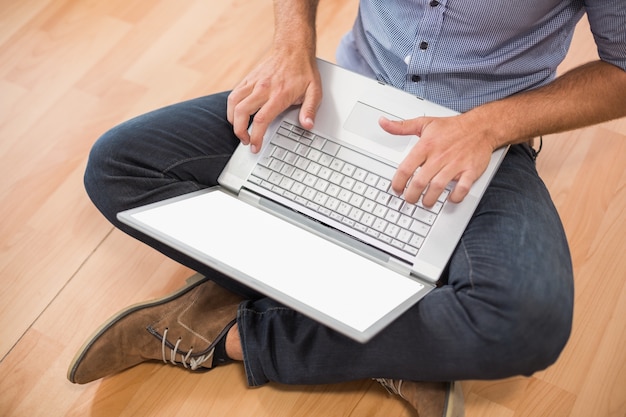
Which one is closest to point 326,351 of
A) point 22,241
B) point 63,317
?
point 63,317

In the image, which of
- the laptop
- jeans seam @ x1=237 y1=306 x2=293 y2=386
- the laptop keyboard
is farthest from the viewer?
jeans seam @ x1=237 y1=306 x2=293 y2=386

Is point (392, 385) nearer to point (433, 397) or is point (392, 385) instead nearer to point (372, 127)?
point (433, 397)

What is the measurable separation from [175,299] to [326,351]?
32 centimetres

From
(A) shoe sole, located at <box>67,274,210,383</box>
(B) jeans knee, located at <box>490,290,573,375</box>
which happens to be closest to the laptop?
(B) jeans knee, located at <box>490,290,573,375</box>

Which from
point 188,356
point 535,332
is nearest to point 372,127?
point 535,332

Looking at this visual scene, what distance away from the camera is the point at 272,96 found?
109 centimetres

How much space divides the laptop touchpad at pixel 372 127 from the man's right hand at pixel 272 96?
7 centimetres

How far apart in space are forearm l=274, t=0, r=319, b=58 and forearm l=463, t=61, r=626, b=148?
1.04 ft

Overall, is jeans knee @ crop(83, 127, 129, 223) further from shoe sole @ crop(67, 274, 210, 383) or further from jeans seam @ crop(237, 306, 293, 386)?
jeans seam @ crop(237, 306, 293, 386)

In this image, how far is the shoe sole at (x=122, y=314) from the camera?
115cm

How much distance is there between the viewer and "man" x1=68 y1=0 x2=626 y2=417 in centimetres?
100

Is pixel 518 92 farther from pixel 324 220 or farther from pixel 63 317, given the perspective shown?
pixel 63 317

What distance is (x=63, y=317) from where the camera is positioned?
4.22 ft

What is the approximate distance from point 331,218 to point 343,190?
0.05 m
